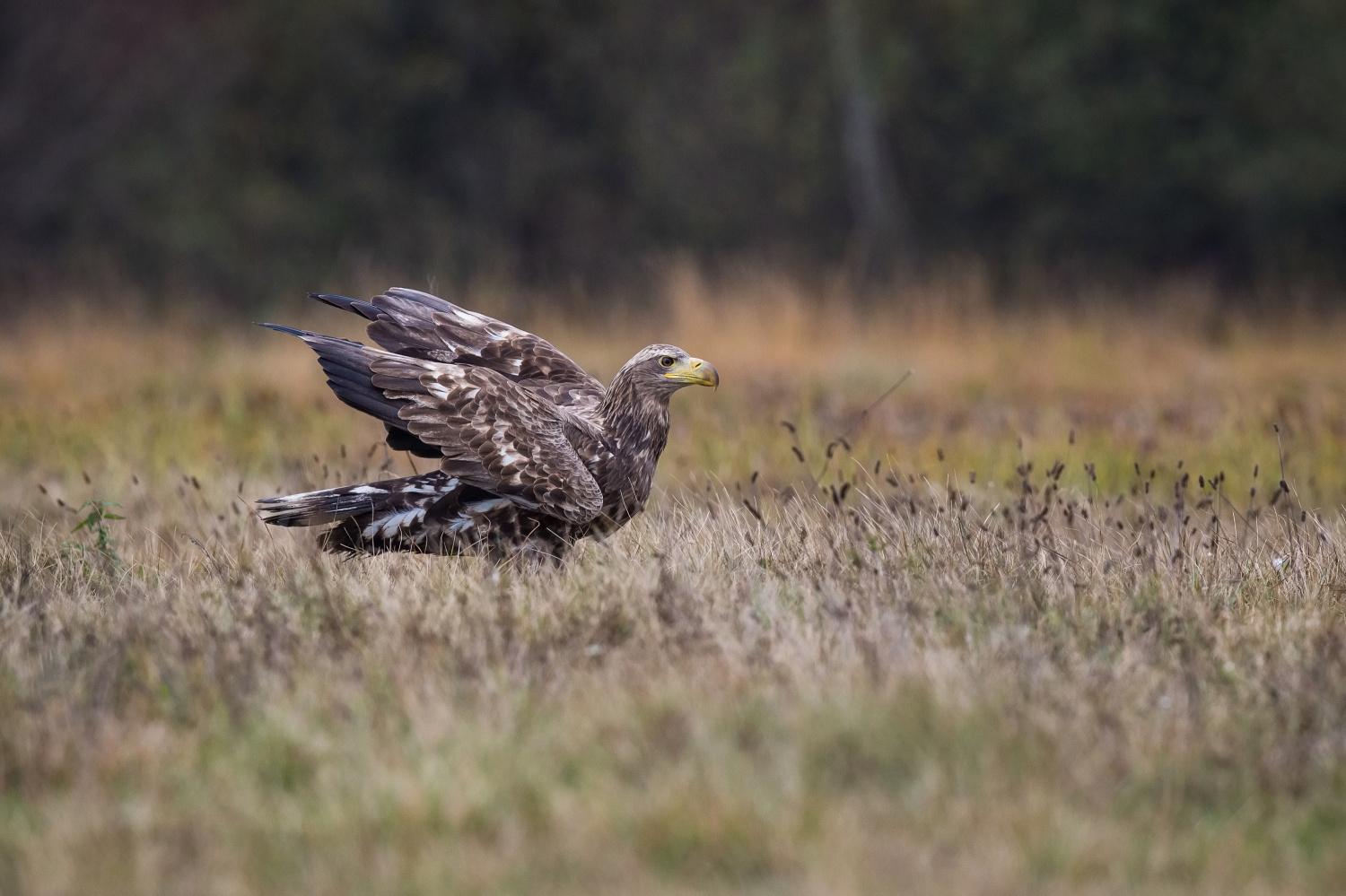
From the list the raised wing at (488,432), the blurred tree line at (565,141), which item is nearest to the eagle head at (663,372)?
the raised wing at (488,432)

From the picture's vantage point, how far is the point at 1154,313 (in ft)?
48.2

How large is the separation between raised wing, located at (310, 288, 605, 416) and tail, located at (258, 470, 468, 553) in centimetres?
48

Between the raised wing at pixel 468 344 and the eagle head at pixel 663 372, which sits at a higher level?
the raised wing at pixel 468 344

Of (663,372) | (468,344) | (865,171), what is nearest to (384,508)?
(468,344)

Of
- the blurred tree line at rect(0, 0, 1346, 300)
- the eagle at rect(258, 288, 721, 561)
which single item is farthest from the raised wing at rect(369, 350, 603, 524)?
the blurred tree line at rect(0, 0, 1346, 300)

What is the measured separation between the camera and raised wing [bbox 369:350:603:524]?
504 centimetres

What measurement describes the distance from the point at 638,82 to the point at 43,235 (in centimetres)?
886

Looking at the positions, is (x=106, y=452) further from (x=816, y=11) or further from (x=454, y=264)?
(x=816, y=11)

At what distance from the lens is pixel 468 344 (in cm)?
561

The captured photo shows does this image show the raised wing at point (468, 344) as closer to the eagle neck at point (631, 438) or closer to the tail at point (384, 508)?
the eagle neck at point (631, 438)

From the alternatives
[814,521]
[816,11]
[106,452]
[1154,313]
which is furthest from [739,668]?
[816,11]

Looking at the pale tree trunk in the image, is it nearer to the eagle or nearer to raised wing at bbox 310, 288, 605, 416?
raised wing at bbox 310, 288, 605, 416

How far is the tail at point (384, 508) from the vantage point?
5.34 metres

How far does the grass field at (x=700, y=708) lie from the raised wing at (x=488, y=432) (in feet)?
0.95
